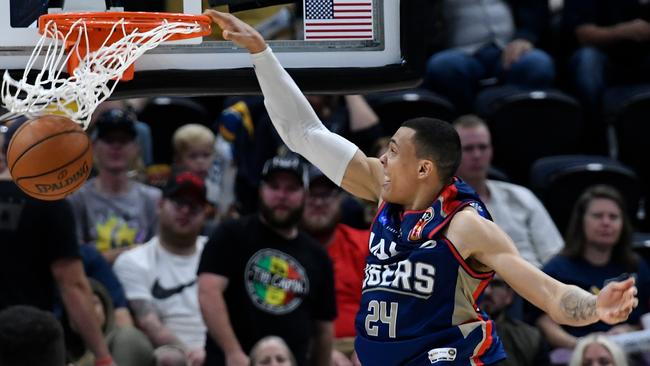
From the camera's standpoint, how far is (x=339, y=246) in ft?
25.0

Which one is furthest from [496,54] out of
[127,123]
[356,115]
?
[127,123]

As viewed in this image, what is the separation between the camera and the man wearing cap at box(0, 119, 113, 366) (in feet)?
21.2

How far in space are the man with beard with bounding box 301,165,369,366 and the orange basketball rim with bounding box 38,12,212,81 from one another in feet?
9.43

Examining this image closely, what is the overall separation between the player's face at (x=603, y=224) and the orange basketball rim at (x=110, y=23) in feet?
11.0

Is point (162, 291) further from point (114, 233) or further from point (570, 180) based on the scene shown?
point (570, 180)

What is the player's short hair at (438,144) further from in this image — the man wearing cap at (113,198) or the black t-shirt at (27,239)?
the man wearing cap at (113,198)

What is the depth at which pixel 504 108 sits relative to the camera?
8.97 meters

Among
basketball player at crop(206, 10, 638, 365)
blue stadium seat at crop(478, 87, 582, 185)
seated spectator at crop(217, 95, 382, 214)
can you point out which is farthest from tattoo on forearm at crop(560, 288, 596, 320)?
blue stadium seat at crop(478, 87, 582, 185)

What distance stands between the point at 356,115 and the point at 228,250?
1.94 metres

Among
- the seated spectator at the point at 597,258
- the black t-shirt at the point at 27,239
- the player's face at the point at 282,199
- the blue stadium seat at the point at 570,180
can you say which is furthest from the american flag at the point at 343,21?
the blue stadium seat at the point at 570,180

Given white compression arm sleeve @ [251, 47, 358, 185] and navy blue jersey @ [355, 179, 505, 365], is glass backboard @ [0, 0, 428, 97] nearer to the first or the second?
white compression arm sleeve @ [251, 47, 358, 185]

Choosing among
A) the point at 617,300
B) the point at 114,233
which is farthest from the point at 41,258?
the point at 617,300

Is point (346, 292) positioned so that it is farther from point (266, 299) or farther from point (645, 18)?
point (645, 18)

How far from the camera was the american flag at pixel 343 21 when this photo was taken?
5254 mm
